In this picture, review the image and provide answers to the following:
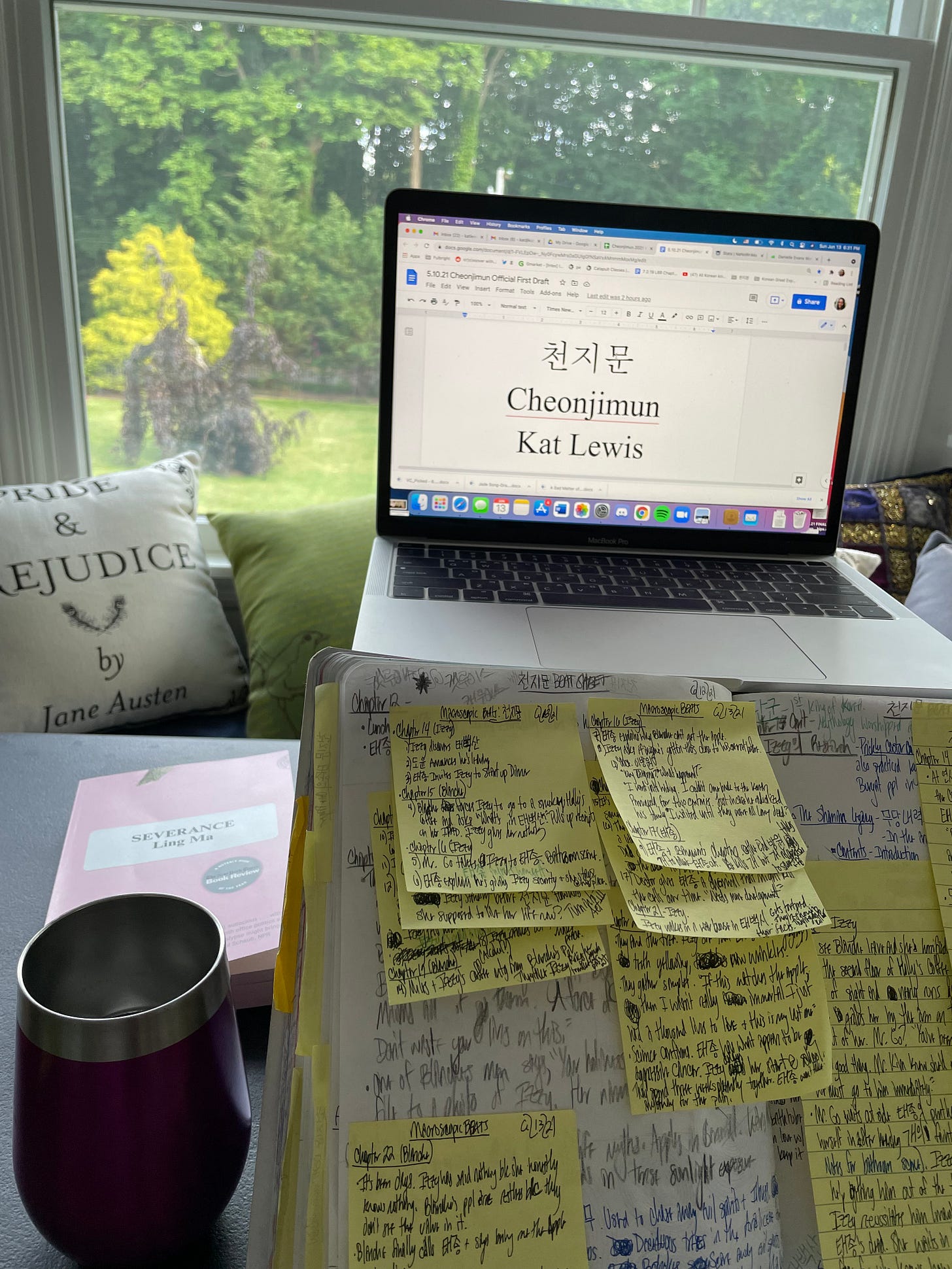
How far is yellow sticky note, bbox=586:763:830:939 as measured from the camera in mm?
424

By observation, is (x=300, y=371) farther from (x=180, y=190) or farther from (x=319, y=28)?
(x=319, y=28)

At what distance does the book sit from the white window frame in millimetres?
1473

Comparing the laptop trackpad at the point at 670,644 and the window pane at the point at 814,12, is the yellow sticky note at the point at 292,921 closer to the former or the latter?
the laptop trackpad at the point at 670,644

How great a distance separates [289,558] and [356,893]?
3.32 feet

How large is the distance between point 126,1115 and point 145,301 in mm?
1608

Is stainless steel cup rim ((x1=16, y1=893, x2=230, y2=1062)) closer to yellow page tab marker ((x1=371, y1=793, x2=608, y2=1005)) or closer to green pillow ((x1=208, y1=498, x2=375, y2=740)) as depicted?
yellow page tab marker ((x1=371, y1=793, x2=608, y2=1005))

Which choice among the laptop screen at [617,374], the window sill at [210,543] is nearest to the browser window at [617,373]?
the laptop screen at [617,374]

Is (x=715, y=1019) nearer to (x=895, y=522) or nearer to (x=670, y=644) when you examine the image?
(x=670, y=644)

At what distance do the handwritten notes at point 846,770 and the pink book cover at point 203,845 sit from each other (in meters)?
0.32

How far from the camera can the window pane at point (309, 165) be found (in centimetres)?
155

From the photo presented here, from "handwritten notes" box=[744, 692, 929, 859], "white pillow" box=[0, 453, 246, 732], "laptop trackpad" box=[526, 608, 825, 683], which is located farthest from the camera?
"white pillow" box=[0, 453, 246, 732]

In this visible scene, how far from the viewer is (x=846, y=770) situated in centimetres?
49

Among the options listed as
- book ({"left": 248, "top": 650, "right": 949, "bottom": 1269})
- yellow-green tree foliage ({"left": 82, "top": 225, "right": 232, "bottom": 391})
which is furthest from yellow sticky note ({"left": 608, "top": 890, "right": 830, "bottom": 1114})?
Result: yellow-green tree foliage ({"left": 82, "top": 225, "right": 232, "bottom": 391})

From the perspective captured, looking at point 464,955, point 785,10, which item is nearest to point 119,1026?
point 464,955
